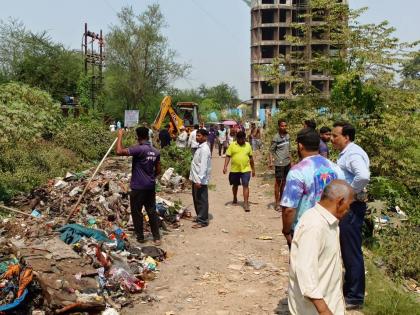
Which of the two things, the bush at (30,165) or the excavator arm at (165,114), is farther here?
the excavator arm at (165,114)

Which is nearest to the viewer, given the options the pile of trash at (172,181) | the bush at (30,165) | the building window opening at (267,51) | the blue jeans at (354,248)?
the blue jeans at (354,248)

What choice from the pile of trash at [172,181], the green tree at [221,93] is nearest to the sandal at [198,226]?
the pile of trash at [172,181]

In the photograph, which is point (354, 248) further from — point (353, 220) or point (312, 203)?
point (312, 203)

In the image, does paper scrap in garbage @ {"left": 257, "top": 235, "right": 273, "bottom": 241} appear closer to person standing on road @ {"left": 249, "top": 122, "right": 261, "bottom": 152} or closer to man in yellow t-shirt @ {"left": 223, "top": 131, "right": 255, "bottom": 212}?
man in yellow t-shirt @ {"left": 223, "top": 131, "right": 255, "bottom": 212}

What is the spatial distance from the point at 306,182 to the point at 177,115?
20.8m

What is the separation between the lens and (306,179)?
4.32m

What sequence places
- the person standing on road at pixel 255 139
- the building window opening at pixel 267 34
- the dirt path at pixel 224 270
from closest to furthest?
the dirt path at pixel 224 270, the person standing on road at pixel 255 139, the building window opening at pixel 267 34

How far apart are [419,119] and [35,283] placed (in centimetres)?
1092

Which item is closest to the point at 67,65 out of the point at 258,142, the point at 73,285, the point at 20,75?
the point at 20,75

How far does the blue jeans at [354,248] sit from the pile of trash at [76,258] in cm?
252

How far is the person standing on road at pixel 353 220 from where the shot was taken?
4980 mm

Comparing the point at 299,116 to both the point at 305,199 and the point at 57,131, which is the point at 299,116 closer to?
the point at 57,131

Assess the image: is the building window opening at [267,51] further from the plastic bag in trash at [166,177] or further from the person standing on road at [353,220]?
the person standing on road at [353,220]

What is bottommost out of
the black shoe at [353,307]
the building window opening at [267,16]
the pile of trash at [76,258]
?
the black shoe at [353,307]
